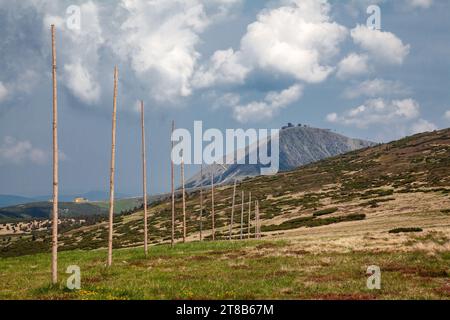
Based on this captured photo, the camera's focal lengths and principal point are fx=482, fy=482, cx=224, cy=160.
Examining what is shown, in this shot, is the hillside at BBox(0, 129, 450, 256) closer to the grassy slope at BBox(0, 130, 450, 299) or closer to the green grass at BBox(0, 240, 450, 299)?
the grassy slope at BBox(0, 130, 450, 299)

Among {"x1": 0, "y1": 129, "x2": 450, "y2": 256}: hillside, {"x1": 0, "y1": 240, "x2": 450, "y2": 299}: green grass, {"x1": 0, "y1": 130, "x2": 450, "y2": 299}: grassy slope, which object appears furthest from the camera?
{"x1": 0, "y1": 129, "x2": 450, "y2": 256}: hillside

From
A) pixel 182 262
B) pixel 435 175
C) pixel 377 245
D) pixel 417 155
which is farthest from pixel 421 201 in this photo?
pixel 417 155

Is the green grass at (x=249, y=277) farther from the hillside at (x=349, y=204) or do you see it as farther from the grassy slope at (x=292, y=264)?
the hillside at (x=349, y=204)

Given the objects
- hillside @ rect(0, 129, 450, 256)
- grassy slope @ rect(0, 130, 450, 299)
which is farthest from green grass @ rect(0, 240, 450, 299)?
hillside @ rect(0, 129, 450, 256)

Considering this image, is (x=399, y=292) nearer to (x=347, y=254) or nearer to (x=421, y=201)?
(x=347, y=254)

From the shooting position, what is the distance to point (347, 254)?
33.4 meters

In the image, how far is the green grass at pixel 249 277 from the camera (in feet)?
59.3

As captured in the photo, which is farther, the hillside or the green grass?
the hillside

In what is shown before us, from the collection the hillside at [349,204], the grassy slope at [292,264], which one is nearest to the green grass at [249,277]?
the grassy slope at [292,264]

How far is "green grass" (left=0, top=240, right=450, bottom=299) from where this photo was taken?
59.3 feet

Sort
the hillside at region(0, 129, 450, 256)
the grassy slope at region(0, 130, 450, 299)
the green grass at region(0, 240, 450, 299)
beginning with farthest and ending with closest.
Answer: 1. the hillside at region(0, 129, 450, 256)
2. the grassy slope at region(0, 130, 450, 299)
3. the green grass at region(0, 240, 450, 299)

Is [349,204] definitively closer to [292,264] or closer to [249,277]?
[292,264]
